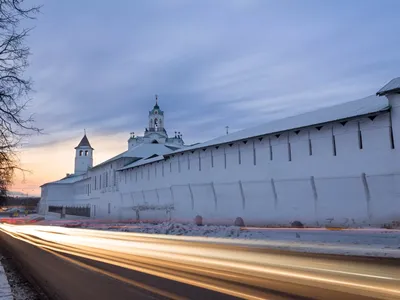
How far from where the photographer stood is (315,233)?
15258mm

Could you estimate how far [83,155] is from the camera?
90.0m

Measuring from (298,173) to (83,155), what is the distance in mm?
76536

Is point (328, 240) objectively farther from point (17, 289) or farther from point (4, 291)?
point (4, 291)

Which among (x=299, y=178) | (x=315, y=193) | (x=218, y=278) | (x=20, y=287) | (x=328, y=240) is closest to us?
(x=218, y=278)

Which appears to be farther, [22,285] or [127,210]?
[127,210]

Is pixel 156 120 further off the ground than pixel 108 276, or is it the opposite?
pixel 156 120

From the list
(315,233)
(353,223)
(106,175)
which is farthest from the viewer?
→ (106,175)

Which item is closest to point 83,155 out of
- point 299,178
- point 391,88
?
point 299,178

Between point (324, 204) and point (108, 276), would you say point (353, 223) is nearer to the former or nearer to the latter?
point (324, 204)

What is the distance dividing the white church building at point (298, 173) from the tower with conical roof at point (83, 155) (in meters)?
58.1

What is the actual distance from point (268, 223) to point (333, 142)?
18.4 feet

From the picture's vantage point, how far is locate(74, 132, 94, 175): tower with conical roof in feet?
293

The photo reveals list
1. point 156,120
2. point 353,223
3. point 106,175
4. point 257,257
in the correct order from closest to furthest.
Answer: point 257,257 → point 353,223 → point 106,175 → point 156,120

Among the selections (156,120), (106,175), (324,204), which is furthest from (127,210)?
(156,120)
